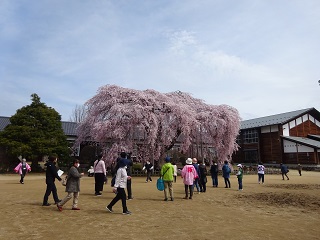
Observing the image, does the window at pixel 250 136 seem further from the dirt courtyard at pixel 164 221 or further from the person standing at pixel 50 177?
the person standing at pixel 50 177

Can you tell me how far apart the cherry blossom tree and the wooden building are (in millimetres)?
15153

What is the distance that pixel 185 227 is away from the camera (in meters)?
5.91

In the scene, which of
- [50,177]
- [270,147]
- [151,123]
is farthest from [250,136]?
[50,177]

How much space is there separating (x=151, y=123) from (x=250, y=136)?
26.9m

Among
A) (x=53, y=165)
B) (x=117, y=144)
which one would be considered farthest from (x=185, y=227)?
(x=117, y=144)

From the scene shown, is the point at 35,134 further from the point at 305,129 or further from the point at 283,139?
the point at 305,129

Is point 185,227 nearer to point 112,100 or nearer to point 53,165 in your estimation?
point 53,165

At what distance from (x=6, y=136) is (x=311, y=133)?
43757mm

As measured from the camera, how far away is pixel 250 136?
145 feet

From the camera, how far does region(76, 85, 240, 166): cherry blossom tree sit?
2233 centimetres

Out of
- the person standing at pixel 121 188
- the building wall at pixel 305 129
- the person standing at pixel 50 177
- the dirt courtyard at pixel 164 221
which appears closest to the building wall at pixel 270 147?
the building wall at pixel 305 129

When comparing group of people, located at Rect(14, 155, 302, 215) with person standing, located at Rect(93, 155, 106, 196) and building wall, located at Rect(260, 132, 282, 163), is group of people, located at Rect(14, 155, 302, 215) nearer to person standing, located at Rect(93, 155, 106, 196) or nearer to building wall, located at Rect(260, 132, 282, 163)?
person standing, located at Rect(93, 155, 106, 196)

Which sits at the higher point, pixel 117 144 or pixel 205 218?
pixel 117 144

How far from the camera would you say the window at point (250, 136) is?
4309cm
